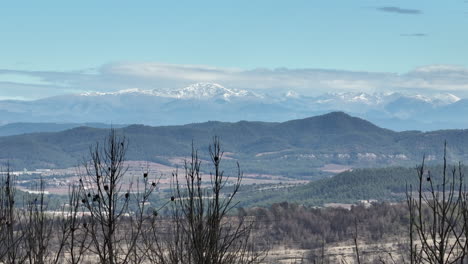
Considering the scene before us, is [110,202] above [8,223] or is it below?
above

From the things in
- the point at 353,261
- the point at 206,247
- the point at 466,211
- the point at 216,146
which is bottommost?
the point at 353,261

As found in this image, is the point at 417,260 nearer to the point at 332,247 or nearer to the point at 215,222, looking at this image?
the point at 215,222

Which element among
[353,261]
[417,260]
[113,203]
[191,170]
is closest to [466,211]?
[417,260]

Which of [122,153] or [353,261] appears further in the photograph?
[353,261]

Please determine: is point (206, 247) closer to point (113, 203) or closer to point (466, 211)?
point (113, 203)

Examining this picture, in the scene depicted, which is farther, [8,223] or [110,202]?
[110,202]

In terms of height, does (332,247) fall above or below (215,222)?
below

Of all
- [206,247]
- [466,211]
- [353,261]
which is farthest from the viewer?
[353,261]

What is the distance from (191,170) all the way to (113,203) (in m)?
2.17

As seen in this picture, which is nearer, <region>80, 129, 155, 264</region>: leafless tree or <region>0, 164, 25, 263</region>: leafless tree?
<region>0, 164, 25, 263</region>: leafless tree

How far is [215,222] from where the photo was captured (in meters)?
17.6

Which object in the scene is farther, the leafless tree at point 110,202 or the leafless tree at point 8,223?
the leafless tree at point 110,202

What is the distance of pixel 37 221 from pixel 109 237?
2.23m

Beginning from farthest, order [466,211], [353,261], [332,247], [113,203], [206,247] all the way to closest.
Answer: [332,247] → [353,261] → [113,203] → [206,247] → [466,211]
